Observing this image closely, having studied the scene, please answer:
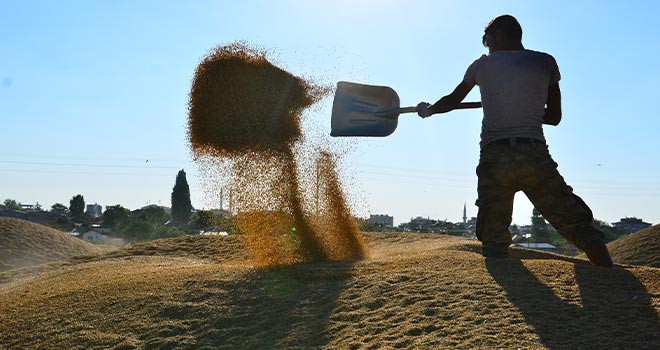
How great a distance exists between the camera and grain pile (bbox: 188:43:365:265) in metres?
7.07

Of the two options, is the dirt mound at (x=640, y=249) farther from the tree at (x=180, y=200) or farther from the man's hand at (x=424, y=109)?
the tree at (x=180, y=200)

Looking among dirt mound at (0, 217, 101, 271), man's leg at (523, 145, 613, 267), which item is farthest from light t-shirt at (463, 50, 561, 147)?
dirt mound at (0, 217, 101, 271)

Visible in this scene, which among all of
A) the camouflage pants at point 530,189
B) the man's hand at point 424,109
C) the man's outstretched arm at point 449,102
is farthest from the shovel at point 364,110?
the camouflage pants at point 530,189

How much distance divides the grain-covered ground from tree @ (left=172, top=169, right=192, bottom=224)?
150 ft

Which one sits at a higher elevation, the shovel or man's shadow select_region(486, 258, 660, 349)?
the shovel

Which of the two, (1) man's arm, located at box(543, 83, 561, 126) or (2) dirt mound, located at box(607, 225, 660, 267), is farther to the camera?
(2) dirt mound, located at box(607, 225, 660, 267)

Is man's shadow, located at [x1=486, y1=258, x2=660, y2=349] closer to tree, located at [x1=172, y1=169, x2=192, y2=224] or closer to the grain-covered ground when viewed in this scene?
the grain-covered ground

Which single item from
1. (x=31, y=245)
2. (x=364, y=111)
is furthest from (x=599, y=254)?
(x=31, y=245)

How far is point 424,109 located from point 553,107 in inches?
40.9

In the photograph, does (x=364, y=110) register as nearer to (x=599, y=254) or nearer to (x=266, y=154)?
(x=266, y=154)

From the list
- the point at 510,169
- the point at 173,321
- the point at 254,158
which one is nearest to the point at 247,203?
the point at 254,158

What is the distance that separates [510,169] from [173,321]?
8.58 ft

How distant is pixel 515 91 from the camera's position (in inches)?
191

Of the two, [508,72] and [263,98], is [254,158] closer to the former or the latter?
[263,98]
